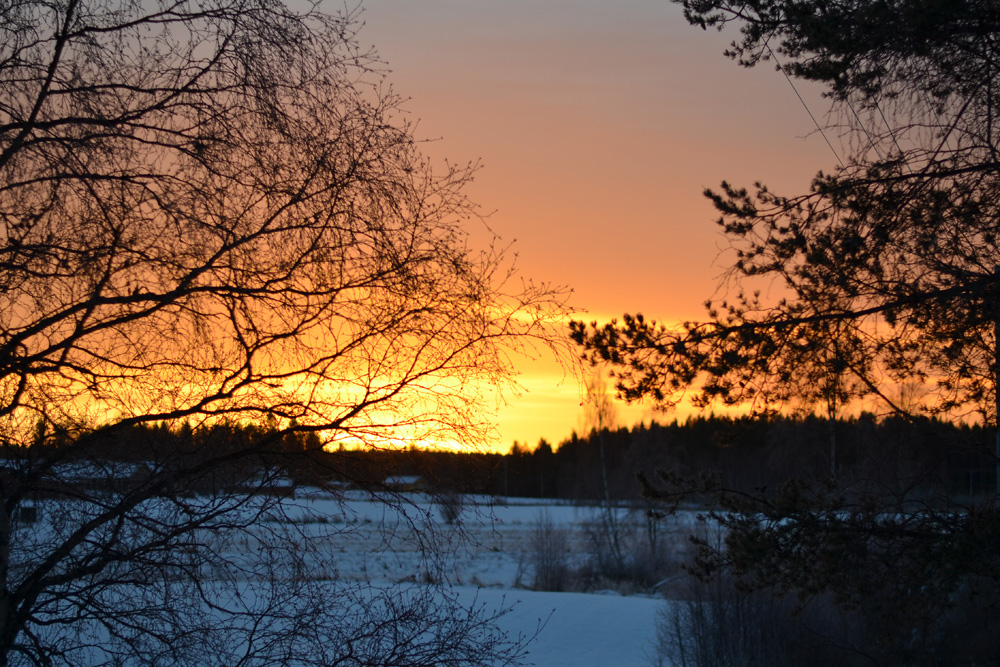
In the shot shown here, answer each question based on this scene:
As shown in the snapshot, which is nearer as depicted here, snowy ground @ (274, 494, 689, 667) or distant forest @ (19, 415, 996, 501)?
distant forest @ (19, 415, 996, 501)

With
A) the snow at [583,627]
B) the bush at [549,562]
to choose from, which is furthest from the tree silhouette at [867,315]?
the bush at [549,562]

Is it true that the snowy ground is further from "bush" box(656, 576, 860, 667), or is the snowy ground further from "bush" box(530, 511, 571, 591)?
"bush" box(656, 576, 860, 667)

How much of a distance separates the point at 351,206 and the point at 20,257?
54.8 inches

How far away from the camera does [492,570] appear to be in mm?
29578

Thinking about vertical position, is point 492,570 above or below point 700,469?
below

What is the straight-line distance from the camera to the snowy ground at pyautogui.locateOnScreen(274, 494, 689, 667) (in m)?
4.06

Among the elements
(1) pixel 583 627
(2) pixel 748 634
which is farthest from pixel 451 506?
(1) pixel 583 627

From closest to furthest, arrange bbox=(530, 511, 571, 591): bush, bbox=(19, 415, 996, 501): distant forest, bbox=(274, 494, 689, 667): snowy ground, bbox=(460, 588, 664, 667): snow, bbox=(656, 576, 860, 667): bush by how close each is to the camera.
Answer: bbox=(19, 415, 996, 501): distant forest, bbox=(274, 494, 689, 667): snowy ground, bbox=(460, 588, 664, 667): snow, bbox=(656, 576, 860, 667): bush, bbox=(530, 511, 571, 591): bush

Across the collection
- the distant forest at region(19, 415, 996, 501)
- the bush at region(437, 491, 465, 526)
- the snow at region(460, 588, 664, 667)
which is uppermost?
the distant forest at region(19, 415, 996, 501)

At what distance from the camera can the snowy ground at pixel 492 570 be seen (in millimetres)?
4059

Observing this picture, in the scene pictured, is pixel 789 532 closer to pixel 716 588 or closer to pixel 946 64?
pixel 946 64

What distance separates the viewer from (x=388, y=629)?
13.3 feet

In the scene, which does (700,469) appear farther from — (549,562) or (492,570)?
(492,570)

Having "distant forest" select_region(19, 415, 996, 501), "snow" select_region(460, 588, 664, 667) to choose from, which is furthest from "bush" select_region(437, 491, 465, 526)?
"snow" select_region(460, 588, 664, 667)
